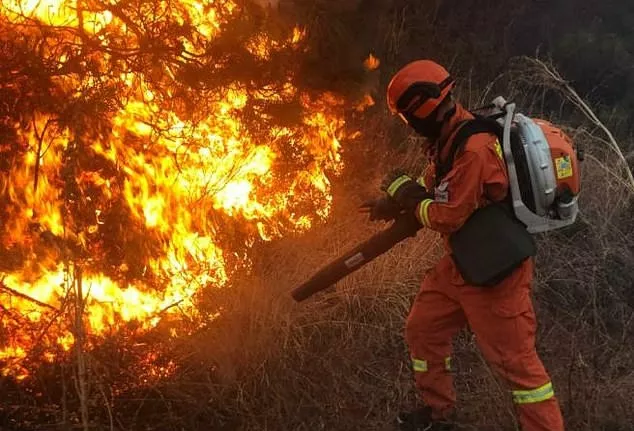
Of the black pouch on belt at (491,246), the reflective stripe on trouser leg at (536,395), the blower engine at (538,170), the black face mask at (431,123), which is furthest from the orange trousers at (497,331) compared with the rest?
the black face mask at (431,123)

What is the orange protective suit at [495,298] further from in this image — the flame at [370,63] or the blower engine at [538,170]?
the flame at [370,63]

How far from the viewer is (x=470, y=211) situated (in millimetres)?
3258

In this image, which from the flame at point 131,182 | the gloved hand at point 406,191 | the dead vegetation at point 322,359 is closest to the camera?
the gloved hand at point 406,191

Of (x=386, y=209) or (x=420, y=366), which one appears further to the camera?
(x=420, y=366)

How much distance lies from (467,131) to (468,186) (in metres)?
0.29

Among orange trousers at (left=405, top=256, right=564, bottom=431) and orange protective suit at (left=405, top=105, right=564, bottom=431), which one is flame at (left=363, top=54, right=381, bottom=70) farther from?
orange trousers at (left=405, top=256, right=564, bottom=431)

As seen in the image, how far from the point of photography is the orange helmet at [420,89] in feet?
11.0

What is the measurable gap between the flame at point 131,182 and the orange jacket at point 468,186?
1.99 m

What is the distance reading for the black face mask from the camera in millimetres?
3445

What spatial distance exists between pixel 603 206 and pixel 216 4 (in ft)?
13.8

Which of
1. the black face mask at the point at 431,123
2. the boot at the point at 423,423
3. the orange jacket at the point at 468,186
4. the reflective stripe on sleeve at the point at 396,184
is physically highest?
the black face mask at the point at 431,123

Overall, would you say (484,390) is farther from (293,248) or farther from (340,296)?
(293,248)

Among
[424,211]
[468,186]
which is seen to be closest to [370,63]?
[424,211]

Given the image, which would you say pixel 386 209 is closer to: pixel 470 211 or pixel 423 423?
pixel 470 211
